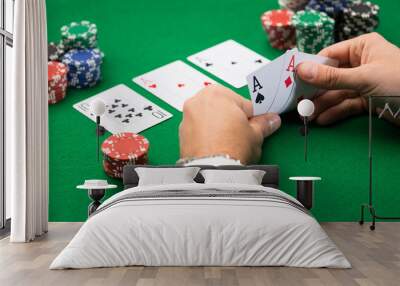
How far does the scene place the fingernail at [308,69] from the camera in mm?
5617

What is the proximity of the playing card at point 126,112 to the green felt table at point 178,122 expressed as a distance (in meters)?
0.07

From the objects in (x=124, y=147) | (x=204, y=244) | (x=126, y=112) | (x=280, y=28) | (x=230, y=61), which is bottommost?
(x=204, y=244)

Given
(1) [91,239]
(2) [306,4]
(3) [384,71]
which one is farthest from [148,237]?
(2) [306,4]

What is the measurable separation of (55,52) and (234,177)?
2.61 meters

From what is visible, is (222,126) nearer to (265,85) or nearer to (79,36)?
(265,85)

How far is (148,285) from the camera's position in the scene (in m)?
3.25

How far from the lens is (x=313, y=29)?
243 inches

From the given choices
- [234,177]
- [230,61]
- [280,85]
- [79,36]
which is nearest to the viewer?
[234,177]

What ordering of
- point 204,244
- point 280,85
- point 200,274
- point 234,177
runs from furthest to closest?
point 280,85 < point 234,177 < point 204,244 < point 200,274

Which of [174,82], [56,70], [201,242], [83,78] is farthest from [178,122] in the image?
[201,242]

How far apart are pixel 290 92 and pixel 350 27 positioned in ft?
3.81

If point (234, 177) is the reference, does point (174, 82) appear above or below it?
above

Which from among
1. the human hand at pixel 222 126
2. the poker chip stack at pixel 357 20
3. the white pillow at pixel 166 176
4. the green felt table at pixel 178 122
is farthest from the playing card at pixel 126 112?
the poker chip stack at pixel 357 20

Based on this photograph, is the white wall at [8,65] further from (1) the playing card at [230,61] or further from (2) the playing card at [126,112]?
(1) the playing card at [230,61]
